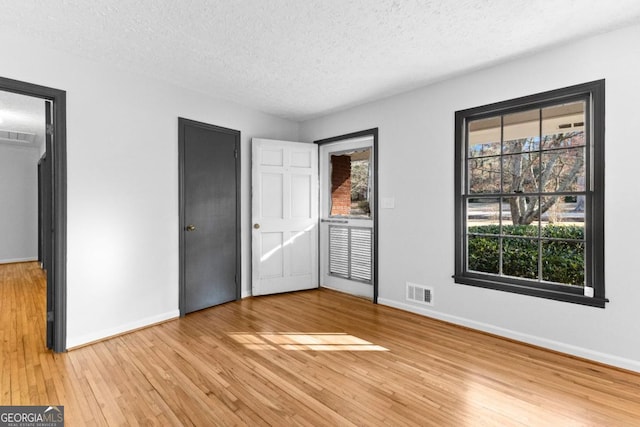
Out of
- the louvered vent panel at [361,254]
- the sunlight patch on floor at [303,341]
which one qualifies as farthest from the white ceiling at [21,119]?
the louvered vent panel at [361,254]

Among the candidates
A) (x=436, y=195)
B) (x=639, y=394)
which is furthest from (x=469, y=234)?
(x=639, y=394)

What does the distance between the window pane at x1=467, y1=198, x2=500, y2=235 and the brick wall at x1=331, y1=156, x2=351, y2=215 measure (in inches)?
69.4

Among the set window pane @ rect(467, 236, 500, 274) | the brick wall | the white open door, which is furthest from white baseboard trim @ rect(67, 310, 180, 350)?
window pane @ rect(467, 236, 500, 274)

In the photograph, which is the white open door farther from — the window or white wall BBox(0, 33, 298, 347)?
the window

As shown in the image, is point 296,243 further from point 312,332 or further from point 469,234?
point 469,234

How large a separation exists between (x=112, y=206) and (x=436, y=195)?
3329mm

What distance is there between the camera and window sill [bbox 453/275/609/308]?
262 centimetres

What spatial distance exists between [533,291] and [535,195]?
0.87m

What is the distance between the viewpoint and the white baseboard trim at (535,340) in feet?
8.17

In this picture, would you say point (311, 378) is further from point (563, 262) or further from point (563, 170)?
point (563, 170)

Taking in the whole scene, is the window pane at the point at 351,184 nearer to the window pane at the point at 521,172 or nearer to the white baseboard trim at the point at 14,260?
the window pane at the point at 521,172

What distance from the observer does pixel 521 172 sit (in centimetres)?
308

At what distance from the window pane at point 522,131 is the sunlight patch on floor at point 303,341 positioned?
227cm

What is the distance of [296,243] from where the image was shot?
477cm
